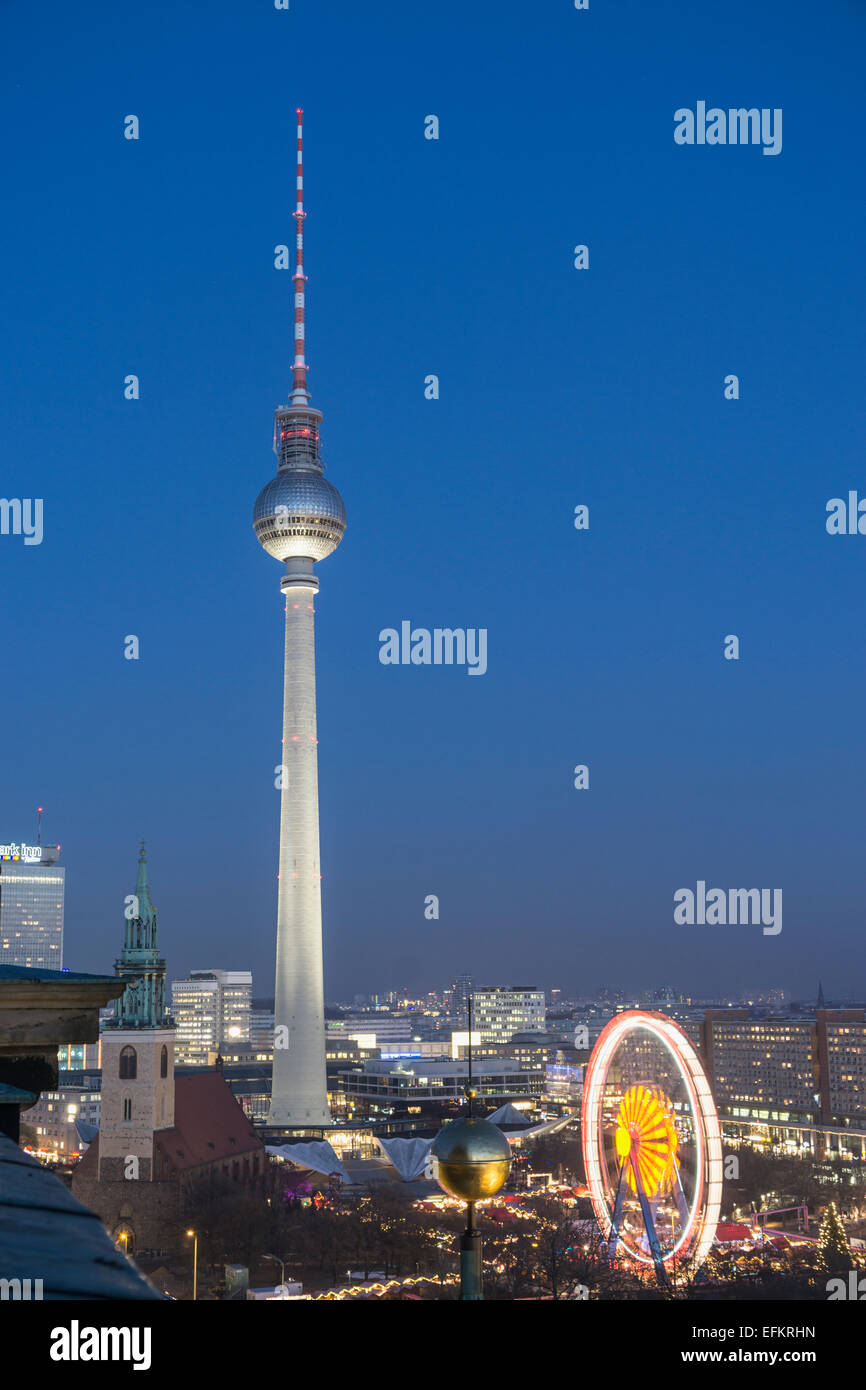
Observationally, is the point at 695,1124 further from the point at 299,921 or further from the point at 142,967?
the point at 299,921

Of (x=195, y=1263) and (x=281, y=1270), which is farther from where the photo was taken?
(x=281, y=1270)

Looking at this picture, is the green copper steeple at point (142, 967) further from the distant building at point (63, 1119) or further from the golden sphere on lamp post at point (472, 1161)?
the golden sphere on lamp post at point (472, 1161)

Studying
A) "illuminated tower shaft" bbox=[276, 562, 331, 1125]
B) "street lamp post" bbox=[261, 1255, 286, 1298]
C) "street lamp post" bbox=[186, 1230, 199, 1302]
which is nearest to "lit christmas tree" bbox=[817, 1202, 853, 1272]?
"street lamp post" bbox=[261, 1255, 286, 1298]

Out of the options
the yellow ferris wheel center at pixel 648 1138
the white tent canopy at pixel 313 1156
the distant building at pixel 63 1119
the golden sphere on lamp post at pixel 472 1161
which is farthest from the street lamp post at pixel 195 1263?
the distant building at pixel 63 1119

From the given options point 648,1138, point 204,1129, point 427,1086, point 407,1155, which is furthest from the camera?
point 427,1086

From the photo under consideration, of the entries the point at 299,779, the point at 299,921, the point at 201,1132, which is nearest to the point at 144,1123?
the point at 201,1132

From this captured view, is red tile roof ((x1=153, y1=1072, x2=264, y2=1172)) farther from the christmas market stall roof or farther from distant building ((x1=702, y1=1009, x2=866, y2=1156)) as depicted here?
the christmas market stall roof

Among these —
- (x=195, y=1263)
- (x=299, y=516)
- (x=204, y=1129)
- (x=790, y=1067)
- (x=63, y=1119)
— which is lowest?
(x=63, y=1119)
